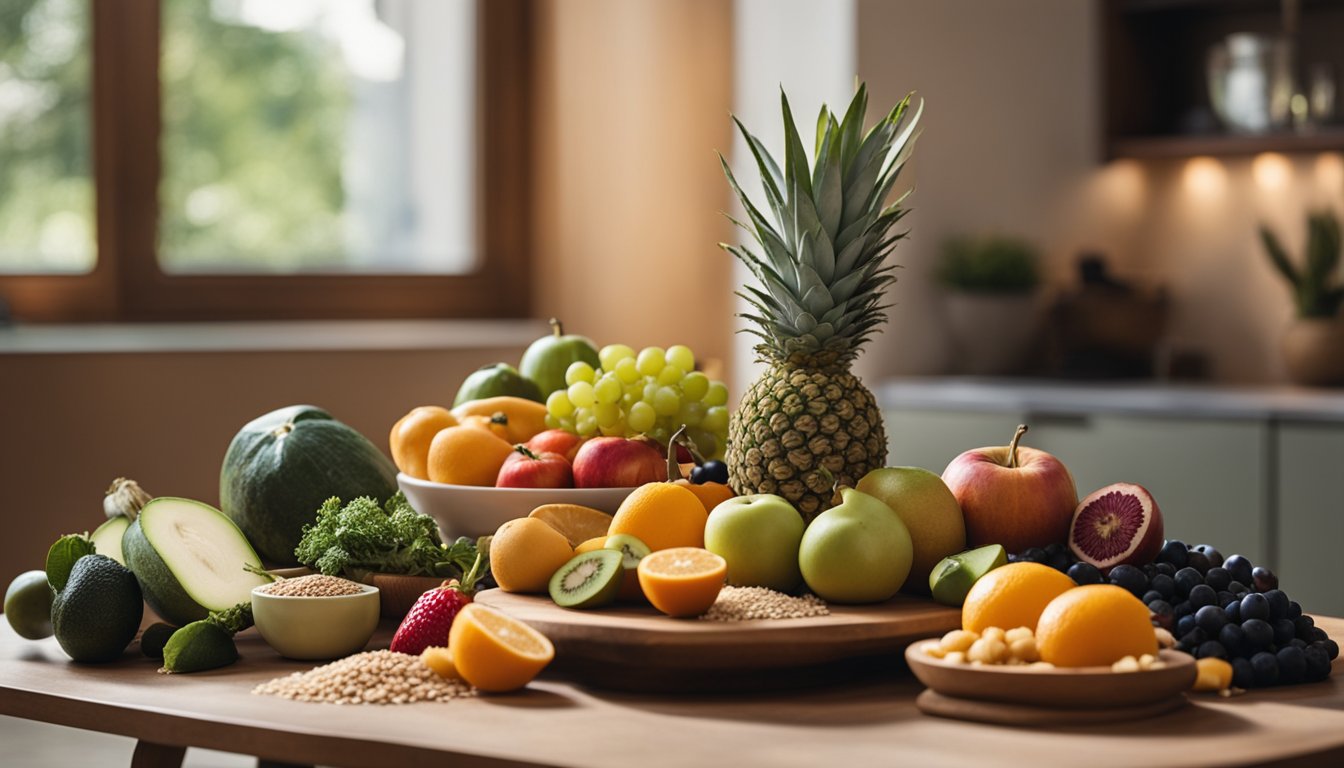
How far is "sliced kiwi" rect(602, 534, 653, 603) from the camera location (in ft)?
4.57

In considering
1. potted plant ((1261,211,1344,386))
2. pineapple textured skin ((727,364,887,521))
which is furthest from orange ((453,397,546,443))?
potted plant ((1261,211,1344,386))

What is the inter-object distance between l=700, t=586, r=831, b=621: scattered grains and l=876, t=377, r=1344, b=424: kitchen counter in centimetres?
246

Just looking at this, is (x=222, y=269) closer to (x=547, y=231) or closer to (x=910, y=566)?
(x=547, y=231)

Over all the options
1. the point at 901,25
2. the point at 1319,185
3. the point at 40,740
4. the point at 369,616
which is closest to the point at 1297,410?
the point at 1319,185

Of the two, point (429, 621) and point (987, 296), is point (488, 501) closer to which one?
point (429, 621)

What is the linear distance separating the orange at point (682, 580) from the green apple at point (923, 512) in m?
0.21

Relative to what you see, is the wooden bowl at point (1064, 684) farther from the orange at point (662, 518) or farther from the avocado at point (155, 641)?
the avocado at point (155, 641)

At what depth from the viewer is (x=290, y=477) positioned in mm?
1861

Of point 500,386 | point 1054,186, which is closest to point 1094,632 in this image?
point 500,386

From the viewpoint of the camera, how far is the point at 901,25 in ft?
13.4

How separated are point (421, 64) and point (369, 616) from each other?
3305mm

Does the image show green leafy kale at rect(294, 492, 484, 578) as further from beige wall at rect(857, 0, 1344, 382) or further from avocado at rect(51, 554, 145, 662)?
beige wall at rect(857, 0, 1344, 382)

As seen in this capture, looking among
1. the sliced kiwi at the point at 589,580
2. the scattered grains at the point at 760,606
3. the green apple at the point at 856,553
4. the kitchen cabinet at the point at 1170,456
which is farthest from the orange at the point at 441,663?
the kitchen cabinet at the point at 1170,456

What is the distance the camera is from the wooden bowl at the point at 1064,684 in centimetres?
117
